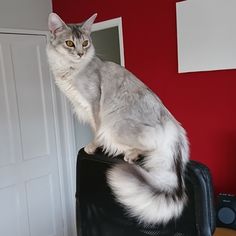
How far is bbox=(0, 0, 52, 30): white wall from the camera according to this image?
105 inches

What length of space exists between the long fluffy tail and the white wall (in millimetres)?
2296

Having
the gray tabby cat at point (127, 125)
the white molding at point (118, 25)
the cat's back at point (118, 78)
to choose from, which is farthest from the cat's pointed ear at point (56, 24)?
the white molding at point (118, 25)

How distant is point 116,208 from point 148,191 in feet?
0.64

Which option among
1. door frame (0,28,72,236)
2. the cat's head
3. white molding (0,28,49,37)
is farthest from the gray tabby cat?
door frame (0,28,72,236)

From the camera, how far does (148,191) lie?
2.61ft

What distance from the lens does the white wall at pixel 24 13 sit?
2.67m

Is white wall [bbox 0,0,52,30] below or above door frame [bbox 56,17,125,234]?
above

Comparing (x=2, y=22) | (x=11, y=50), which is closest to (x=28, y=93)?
(x=11, y=50)

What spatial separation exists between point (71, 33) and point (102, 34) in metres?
1.79

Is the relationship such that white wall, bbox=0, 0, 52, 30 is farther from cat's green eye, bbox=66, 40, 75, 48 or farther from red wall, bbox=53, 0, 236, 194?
cat's green eye, bbox=66, 40, 75, 48

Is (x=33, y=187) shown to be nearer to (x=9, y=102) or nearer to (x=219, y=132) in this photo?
(x=9, y=102)

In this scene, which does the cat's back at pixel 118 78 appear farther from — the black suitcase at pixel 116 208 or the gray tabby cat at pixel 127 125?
the black suitcase at pixel 116 208

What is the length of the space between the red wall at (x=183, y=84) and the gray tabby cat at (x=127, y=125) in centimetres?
80

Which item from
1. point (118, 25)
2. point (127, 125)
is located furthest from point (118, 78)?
point (118, 25)
